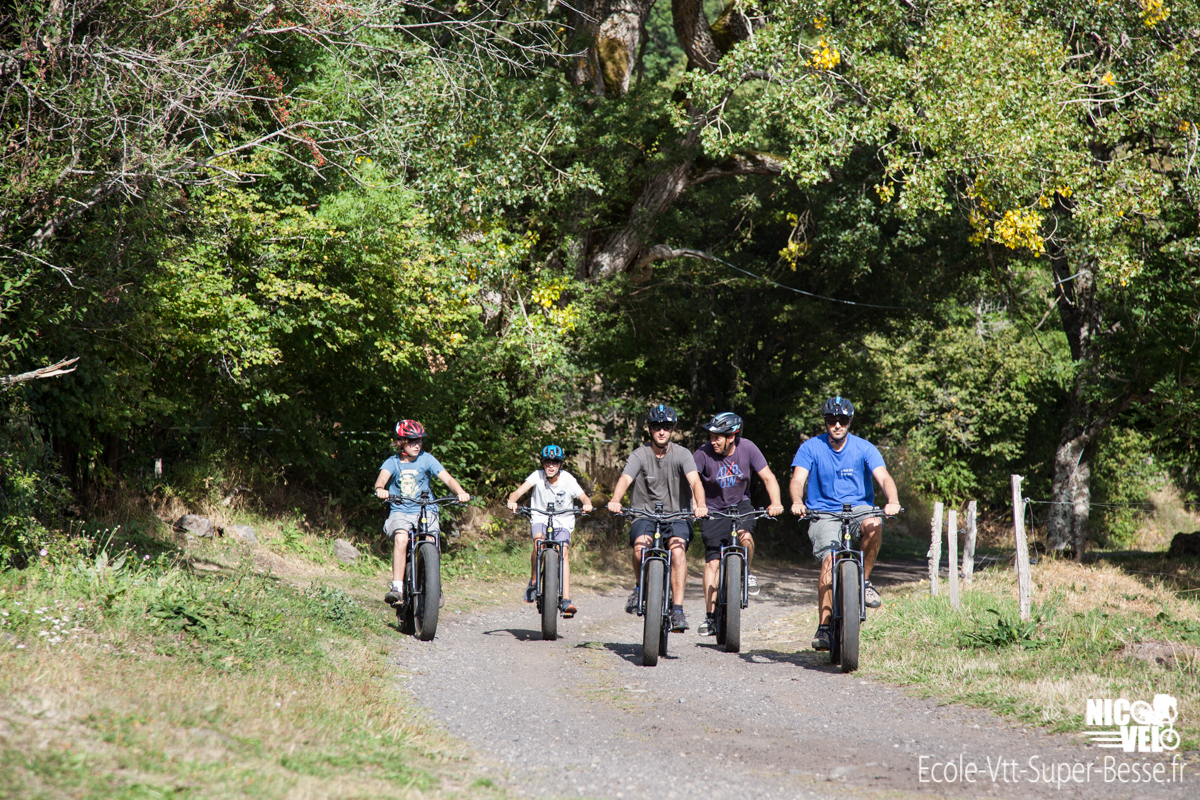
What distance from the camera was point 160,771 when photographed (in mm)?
4066

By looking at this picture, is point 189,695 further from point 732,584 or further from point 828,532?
point 828,532

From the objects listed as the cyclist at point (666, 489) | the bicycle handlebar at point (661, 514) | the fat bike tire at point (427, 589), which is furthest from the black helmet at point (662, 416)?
the fat bike tire at point (427, 589)

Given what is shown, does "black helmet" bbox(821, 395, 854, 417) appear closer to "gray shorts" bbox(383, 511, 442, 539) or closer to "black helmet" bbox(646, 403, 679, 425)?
"black helmet" bbox(646, 403, 679, 425)

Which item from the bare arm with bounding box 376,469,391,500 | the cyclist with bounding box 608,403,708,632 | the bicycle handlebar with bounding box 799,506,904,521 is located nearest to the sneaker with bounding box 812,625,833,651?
the bicycle handlebar with bounding box 799,506,904,521

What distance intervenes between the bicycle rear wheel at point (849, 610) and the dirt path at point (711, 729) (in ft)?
0.55

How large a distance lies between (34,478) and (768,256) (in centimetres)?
1775

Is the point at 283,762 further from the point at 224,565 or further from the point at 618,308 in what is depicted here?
the point at 618,308

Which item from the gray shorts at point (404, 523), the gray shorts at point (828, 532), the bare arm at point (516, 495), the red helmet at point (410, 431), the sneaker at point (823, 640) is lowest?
the sneaker at point (823, 640)

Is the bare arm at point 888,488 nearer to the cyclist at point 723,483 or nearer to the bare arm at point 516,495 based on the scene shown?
the cyclist at point 723,483

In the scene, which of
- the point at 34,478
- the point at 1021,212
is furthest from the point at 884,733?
the point at 1021,212

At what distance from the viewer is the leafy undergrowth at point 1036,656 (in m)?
6.56

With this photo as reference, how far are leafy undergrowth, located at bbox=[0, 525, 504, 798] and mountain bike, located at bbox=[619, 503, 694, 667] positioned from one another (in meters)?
2.08

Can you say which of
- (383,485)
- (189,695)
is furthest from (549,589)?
(189,695)

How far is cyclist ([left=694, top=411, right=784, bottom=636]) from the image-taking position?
876 centimetres
